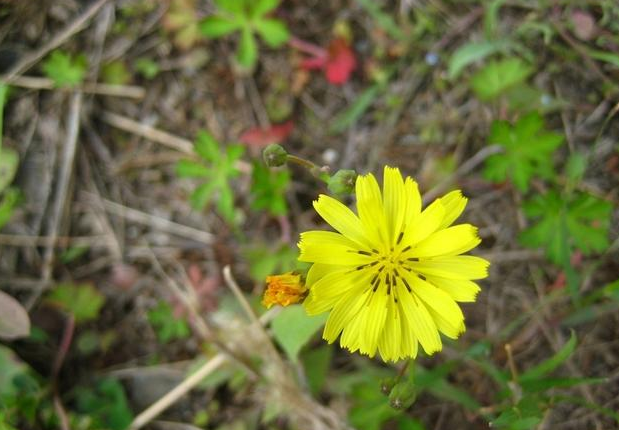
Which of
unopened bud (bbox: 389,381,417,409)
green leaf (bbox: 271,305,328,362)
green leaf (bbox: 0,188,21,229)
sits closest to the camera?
unopened bud (bbox: 389,381,417,409)

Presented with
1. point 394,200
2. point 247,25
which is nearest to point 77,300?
point 247,25

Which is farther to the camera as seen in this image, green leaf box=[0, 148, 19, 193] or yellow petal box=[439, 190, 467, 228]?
green leaf box=[0, 148, 19, 193]

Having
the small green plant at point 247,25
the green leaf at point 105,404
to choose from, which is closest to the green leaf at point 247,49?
the small green plant at point 247,25

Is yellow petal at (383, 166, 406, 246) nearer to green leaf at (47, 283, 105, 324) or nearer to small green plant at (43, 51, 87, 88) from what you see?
green leaf at (47, 283, 105, 324)

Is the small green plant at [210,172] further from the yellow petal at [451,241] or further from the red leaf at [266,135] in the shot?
the yellow petal at [451,241]

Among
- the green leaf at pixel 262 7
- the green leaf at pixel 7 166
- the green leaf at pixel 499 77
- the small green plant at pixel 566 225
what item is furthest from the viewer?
the green leaf at pixel 7 166

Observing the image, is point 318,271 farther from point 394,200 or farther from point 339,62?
point 339,62

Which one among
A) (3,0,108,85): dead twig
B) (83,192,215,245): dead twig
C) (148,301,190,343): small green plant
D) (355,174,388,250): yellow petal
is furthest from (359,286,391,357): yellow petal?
(3,0,108,85): dead twig
